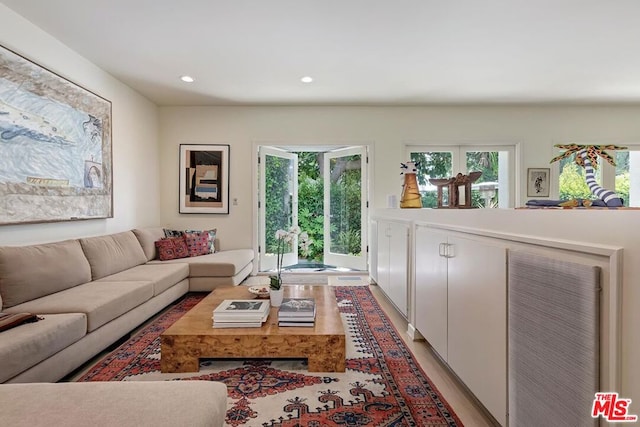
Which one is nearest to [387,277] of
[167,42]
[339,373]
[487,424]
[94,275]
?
[339,373]

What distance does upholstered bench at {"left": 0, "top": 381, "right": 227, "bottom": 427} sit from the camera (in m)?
0.88

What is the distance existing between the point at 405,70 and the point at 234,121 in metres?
2.53

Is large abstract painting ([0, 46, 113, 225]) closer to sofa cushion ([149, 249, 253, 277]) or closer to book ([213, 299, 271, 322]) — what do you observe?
sofa cushion ([149, 249, 253, 277])

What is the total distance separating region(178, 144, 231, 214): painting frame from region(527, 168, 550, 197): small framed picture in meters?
4.46

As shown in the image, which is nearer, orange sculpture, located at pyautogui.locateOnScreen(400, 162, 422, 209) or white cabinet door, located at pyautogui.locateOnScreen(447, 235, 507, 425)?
white cabinet door, located at pyautogui.locateOnScreen(447, 235, 507, 425)

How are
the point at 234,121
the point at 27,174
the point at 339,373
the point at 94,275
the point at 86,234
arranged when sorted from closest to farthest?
1. the point at 339,373
2. the point at 27,174
3. the point at 94,275
4. the point at 86,234
5. the point at 234,121

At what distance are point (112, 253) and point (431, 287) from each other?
9.62 feet

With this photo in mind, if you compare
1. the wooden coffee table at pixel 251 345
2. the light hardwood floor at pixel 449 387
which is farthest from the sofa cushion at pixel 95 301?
the light hardwood floor at pixel 449 387

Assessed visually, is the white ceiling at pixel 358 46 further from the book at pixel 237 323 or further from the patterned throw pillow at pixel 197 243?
the book at pixel 237 323

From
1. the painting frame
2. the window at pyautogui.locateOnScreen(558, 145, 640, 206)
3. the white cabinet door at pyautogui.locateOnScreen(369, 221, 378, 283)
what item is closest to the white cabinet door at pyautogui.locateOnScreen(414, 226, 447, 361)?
the white cabinet door at pyautogui.locateOnScreen(369, 221, 378, 283)

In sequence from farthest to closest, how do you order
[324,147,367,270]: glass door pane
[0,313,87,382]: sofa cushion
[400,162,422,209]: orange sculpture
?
[324,147,367,270]: glass door pane
[400,162,422,209]: orange sculpture
[0,313,87,382]: sofa cushion

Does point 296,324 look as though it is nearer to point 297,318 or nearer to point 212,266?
point 297,318

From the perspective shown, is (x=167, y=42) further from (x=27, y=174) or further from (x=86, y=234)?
(x=86, y=234)

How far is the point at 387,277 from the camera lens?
11.2 feet
